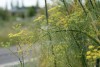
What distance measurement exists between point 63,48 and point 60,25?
1.37 ft

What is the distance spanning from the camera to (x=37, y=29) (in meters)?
7.01

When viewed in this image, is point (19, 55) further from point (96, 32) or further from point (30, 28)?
point (96, 32)

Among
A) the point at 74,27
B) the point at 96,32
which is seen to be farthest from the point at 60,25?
the point at 96,32

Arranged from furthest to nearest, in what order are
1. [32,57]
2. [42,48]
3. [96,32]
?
[32,57] < [42,48] < [96,32]

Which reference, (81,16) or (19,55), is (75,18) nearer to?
(81,16)

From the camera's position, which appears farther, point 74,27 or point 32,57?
point 32,57

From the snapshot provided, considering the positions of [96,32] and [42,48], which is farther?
[42,48]

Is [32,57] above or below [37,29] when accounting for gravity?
below

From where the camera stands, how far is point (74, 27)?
6816mm

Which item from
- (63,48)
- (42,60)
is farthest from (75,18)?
(42,60)

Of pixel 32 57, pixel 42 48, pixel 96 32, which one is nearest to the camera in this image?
pixel 96 32

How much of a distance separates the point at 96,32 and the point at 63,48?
0.68 m

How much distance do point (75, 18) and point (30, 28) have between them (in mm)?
939

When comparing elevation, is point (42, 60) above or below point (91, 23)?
below
